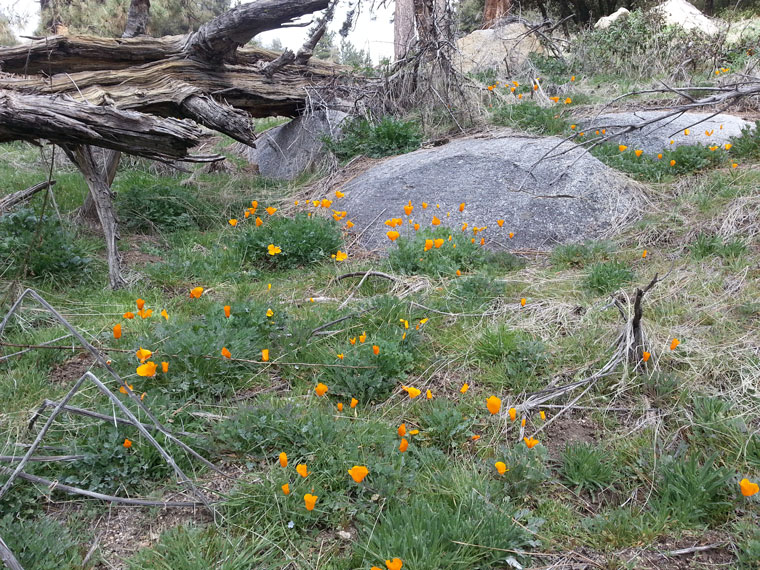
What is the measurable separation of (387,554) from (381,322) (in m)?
1.79

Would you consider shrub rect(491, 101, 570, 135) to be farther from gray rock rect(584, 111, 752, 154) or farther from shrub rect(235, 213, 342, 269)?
shrub rect(235, 213, 342, 269)

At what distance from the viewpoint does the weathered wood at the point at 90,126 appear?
436 centimetres

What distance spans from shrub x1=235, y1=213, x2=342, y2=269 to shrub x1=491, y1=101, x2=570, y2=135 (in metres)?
3.51

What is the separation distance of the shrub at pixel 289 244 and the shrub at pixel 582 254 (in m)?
1.97

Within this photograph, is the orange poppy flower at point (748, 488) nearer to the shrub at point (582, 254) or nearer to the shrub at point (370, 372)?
the shrub at point (370, 372)

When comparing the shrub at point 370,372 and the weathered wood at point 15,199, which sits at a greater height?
the weathered wood at point 15,199

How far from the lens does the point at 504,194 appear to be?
580 centimetres

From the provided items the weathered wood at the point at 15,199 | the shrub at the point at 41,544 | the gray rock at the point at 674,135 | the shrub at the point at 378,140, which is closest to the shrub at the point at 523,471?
the shrub at the point at 41,544

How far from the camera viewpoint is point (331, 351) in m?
3.29

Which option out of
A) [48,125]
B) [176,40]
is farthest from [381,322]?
[176,40]

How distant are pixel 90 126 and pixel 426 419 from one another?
3637 mm

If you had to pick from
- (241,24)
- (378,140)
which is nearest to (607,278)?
(378,140)

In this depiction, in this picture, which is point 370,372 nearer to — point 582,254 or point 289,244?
point 289,244

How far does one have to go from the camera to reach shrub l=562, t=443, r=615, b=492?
7.91ft
